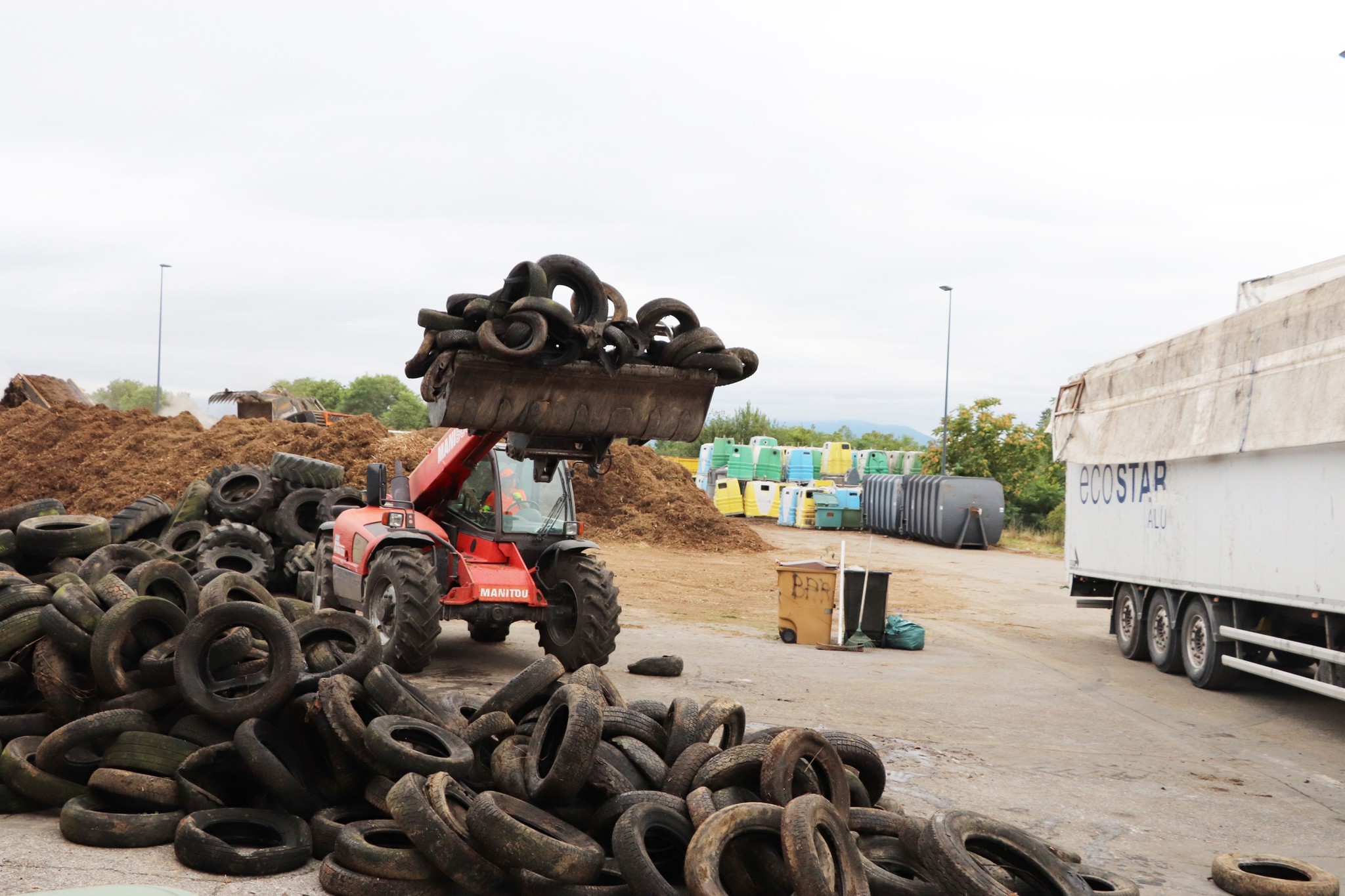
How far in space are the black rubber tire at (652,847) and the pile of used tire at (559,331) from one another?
357 centimetres

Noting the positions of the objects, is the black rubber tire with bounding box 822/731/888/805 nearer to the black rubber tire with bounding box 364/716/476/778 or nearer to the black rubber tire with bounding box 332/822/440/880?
the black rubber tire with bounding box 364/716/476/778

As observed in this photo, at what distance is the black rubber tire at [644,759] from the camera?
5988mm

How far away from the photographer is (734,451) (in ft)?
151

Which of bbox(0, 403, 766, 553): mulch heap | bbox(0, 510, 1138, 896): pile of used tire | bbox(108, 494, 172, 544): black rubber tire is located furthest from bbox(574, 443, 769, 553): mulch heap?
bbox(0, 510, 1138, 896): pile of used tire

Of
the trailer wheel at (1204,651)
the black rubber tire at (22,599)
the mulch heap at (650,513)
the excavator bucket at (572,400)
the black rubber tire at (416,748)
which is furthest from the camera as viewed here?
the mulch heap at (650,513)

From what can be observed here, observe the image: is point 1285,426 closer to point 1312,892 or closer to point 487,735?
point 1312,892

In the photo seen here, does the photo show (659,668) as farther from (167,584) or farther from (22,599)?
(22,599)

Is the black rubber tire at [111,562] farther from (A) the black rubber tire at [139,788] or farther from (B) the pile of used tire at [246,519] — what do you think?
(B) the pile of used tire at [246,519]

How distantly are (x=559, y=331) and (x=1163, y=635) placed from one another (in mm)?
8975

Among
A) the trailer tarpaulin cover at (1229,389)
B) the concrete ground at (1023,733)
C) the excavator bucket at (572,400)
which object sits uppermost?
the trailer tarpaulin cover at (1229,389)

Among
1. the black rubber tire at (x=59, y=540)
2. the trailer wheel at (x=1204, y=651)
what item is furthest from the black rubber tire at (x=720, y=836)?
the trailer wheel at (x=1204, y=651)

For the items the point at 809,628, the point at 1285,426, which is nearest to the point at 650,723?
the point at 1285,426

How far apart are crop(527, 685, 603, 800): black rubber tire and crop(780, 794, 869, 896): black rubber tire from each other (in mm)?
1086

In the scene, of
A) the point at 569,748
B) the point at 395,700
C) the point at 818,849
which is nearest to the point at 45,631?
the point at 395,700
